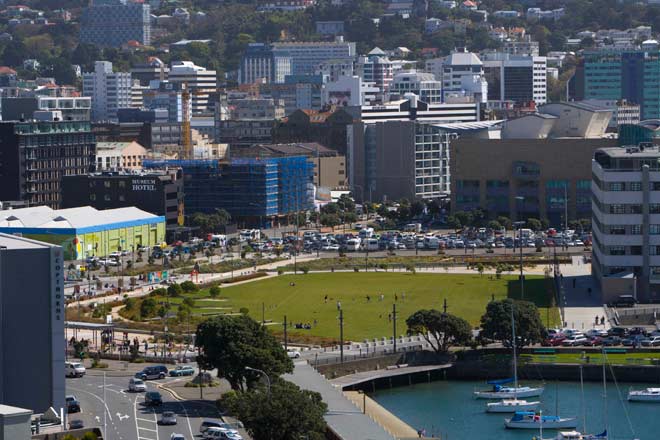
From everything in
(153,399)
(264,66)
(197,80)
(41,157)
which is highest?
(264,66)

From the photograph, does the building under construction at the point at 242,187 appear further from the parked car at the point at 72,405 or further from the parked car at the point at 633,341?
the parked car at the point at 72,405

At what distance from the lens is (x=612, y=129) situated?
6450 centimetres

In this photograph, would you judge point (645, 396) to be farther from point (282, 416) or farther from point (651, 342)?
point (282, 416)

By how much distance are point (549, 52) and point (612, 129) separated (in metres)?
40.1

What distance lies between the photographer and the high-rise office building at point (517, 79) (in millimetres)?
89125

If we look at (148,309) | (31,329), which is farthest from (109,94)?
(31,329)

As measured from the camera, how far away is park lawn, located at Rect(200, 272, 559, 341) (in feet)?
105

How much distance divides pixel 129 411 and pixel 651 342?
9000 mm

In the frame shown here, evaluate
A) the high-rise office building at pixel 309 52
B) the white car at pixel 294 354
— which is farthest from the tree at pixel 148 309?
the high-rise office building at pixel 309 52

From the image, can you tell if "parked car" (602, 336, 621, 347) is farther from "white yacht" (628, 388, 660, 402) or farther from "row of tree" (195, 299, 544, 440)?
"white yacht" (628, 388, 660, 402)

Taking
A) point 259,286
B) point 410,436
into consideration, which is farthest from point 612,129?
point 410,436

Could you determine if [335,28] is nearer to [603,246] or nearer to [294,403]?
[603,246]

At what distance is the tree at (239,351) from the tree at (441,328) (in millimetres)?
4283

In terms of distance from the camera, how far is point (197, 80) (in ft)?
298
